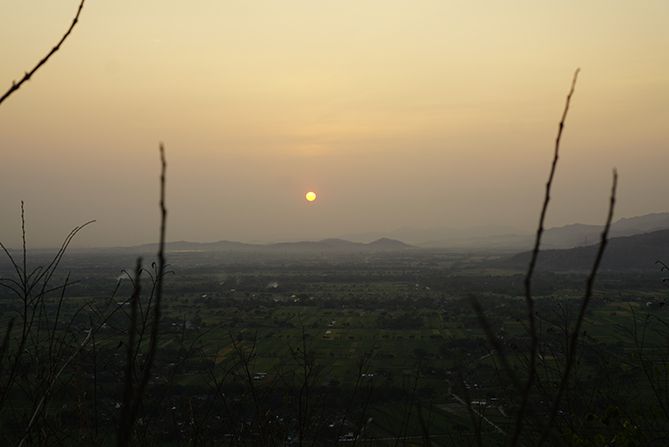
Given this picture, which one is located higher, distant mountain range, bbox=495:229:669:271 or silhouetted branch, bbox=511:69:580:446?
silhouetted branch, bbox=511:69:580:446

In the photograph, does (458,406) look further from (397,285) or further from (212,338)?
(397,285)

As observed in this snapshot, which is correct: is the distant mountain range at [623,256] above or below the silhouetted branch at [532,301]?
below

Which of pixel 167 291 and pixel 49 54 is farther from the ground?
pixel 49 54

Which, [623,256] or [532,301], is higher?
[532,301]

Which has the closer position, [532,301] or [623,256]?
[532,301]

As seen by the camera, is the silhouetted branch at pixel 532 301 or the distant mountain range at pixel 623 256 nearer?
the silhouetted branch at pixel 532 301

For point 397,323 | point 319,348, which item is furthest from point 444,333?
point 319,348

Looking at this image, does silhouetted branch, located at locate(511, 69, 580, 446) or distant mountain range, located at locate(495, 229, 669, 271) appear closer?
silhouetted branch, located at locate(511, 69, 580, 446)

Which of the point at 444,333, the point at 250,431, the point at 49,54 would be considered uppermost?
the point at 49,54
